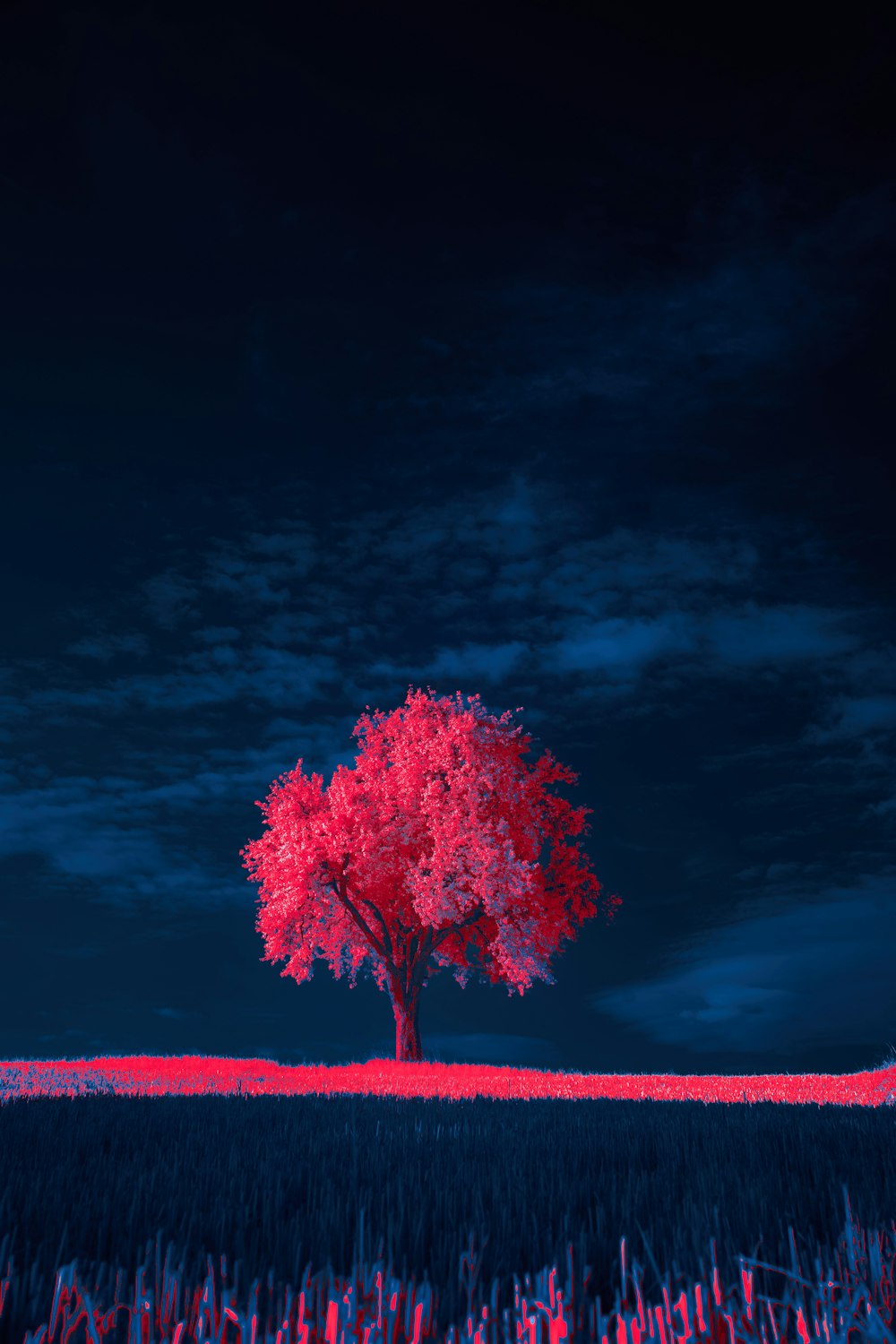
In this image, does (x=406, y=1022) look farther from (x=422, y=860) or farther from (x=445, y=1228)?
(x=445, y=1228)

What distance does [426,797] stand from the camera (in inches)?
1329

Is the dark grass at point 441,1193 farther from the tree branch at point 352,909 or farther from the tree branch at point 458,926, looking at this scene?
the tree branch at point 352,909

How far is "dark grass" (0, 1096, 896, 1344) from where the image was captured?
343cm

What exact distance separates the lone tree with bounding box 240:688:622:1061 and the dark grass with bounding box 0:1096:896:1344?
25286mm

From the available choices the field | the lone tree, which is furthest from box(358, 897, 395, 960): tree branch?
the field

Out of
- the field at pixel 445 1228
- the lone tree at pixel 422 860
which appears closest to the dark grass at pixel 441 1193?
the field at pixel 445 1228

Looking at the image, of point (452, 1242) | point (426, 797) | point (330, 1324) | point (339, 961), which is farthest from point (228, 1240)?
point (339, 961)

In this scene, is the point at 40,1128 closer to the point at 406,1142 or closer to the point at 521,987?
the point at 406,1142

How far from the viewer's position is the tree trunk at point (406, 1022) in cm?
3450

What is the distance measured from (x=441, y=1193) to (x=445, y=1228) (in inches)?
22.5

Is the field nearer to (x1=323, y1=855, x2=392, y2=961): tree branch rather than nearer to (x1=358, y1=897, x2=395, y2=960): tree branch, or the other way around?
(x1=323, y1=855, x2=392, y2=961): tree branch

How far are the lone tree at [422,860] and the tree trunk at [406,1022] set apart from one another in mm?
52

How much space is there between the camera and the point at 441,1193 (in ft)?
14.3

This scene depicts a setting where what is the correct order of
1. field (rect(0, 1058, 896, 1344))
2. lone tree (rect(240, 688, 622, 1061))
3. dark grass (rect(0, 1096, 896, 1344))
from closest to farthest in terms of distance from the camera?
1. field (rect(0, 1058, 896, 1344))
2. dark grass (rect(0, 1096, 896, 1344))
3. lone tree (rect(240, 688, 622, 1061))
